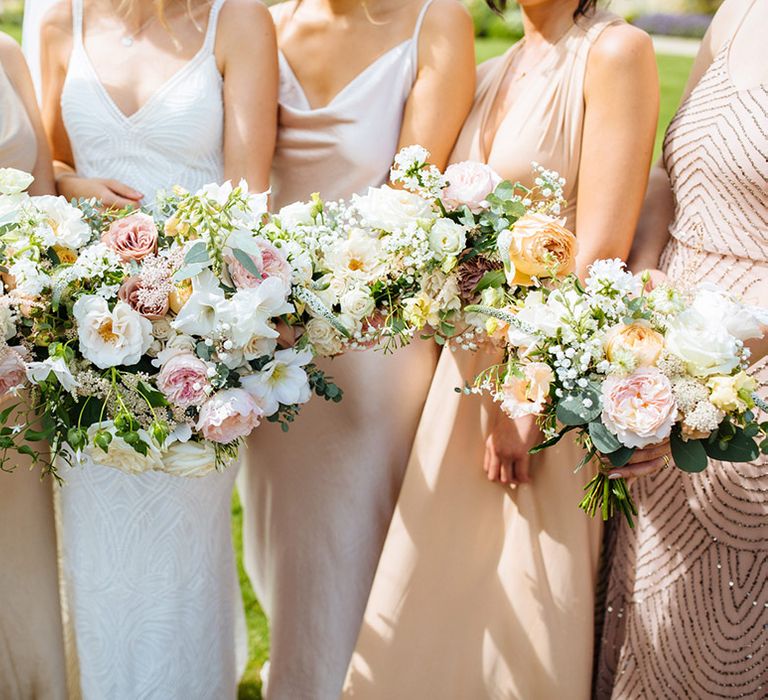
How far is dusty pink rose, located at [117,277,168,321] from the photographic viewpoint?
7.93 feet

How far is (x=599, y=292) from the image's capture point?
2.37 metres

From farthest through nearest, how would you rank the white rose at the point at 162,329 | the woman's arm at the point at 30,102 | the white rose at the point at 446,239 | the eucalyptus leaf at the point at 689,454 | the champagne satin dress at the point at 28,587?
the champagne satin dress at the point at 28,587, the woman's arm at the point at 30,102, the white rose at the point at 446,239, the white rose at the point at 162,329, the eucalyptus leaf at the point at 689,454

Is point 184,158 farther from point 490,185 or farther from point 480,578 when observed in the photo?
point 480,578

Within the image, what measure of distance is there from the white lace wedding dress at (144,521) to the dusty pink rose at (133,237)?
819 mm

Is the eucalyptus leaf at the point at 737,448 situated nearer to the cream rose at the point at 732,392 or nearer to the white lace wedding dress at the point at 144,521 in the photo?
the cream rose at the point at 732,392

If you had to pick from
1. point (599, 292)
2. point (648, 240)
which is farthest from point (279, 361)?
point (648, 240)

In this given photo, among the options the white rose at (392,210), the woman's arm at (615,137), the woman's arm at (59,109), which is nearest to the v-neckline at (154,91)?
the woman's arm at (59,109)

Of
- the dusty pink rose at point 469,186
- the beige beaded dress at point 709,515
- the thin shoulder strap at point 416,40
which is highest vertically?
the thin shoulder strap at point 416,40

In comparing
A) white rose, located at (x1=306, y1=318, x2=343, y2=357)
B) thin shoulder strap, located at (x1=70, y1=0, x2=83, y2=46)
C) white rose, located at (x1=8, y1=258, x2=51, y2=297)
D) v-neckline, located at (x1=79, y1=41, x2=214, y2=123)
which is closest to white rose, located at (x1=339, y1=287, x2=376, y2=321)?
white rose, located at (x1=306, y1=318, x2=343, y2=357)

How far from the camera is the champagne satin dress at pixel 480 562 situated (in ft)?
10.5

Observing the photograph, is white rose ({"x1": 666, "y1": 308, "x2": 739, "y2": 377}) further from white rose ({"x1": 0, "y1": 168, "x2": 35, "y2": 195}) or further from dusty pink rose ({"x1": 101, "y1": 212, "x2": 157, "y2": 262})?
white rose ({"x1": 0, "y1": 168, "x2": 35, "y2": 195})

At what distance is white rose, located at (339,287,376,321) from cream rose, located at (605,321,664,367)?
24.1 inches

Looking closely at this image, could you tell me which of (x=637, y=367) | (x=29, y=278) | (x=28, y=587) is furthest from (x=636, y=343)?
(x=28, y=587)

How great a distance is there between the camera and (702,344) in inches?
88.7
